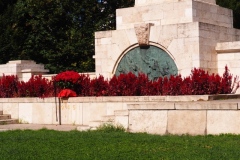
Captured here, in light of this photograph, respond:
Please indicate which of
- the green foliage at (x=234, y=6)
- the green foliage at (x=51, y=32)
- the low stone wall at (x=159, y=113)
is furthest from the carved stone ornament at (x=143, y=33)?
the green foliage at (x=234, y=6)

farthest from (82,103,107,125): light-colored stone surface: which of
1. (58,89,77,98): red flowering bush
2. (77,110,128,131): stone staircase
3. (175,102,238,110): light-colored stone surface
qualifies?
(175,102,238,110): light-colored stone surface

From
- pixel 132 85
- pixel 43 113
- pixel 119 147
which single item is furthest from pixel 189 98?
pixel 43 113

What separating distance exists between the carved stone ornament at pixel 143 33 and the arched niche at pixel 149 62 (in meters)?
0.19

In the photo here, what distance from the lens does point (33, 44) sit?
3141cm

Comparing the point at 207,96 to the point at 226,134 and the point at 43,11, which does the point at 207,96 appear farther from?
the point at 43,11

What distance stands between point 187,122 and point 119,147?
2.41 meters

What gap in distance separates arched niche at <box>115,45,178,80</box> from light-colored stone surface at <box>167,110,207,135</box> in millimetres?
4606

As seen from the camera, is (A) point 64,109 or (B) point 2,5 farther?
(B) point 2,5

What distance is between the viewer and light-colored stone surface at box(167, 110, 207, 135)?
11.4 meters

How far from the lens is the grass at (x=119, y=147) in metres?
8.73

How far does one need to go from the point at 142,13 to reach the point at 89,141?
782cm

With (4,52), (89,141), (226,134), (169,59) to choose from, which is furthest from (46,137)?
(4,52)

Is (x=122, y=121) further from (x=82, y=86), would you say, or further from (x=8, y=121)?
(x=8, y=121)

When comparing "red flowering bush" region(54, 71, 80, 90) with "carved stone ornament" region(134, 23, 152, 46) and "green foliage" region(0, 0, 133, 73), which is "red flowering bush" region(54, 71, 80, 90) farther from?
"green foliage" region(0, 0, 133, 73)
